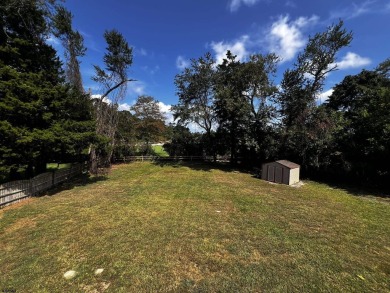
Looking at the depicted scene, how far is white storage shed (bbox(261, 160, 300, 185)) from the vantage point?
1519cm

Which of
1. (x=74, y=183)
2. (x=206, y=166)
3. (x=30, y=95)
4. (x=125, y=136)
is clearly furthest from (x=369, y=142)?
(x=125, y=136)

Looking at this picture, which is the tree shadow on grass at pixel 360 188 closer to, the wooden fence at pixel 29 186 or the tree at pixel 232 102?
the tree at pixel 232 102

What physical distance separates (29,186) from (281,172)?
15.5 meters

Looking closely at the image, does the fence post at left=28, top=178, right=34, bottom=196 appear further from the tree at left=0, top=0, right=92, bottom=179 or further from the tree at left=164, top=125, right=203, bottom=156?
the tree at left=164, top=125, right=203, bottom=156

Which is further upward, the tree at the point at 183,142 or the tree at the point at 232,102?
the tree at the point at 232,102

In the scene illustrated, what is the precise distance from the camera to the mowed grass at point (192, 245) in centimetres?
432

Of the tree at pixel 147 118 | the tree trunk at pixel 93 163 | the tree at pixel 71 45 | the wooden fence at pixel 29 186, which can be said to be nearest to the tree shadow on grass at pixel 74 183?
the wooden fence at pixel 29 186

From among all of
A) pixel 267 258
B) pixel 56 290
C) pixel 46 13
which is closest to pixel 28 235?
pixel 56 290

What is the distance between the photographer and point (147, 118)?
89.7 ft

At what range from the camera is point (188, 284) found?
14.0 ft

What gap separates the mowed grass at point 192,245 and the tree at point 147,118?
17365mm

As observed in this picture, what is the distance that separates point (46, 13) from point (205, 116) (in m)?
17.3

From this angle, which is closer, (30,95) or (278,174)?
(30,95)

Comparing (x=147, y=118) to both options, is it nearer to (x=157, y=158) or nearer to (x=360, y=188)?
(x=157, y=158)
